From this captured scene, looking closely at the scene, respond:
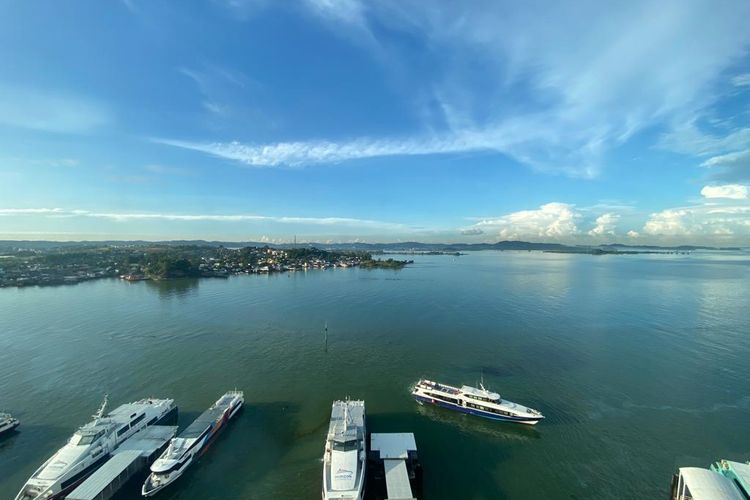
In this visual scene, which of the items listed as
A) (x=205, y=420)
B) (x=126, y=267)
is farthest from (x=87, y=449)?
(x=126, y=267)

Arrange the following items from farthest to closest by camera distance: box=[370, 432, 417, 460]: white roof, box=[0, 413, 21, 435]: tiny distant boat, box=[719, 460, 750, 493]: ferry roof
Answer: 1. box=[0, 413, 21, 435]: tiny distant boat
2. box=[370, 432, 417, 460]: white roof
3. box=[719, 460, 750, 493]: ferry roof

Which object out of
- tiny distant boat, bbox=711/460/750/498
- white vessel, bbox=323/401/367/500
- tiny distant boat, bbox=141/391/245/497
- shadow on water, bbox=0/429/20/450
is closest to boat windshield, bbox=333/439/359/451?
white vessel, bbox=323/401/367/500

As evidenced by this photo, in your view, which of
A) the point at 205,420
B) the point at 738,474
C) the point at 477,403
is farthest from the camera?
the point at 477,403

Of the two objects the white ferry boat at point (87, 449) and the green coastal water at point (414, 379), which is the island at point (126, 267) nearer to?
the green coastal water at point (414, 379)

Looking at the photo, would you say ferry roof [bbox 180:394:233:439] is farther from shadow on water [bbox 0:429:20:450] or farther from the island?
the island

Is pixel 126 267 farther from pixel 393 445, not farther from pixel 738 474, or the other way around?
pixel 738 474

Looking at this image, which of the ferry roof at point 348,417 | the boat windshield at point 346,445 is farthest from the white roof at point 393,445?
the boat windshield at point 346,445

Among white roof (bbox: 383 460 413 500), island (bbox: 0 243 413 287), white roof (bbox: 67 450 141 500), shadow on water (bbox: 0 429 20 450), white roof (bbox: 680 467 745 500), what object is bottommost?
shadow on water (bbox: 0 429 20 450)
